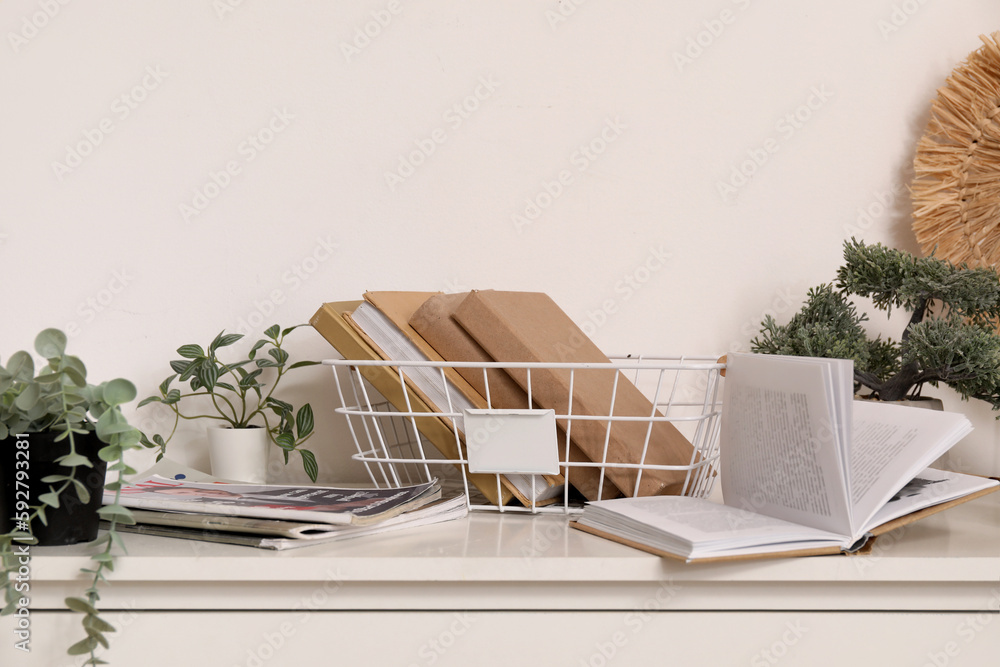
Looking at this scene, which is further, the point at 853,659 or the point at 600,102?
the point at 600,102

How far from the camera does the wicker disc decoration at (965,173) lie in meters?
0.91

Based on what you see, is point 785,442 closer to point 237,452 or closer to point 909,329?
point 909,329

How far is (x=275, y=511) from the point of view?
1.88 feet

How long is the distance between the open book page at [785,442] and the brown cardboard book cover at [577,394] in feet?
0.20

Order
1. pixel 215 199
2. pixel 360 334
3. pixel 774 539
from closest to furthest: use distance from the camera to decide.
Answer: pixel 774 539, pixel 360 334, pixel 215 199

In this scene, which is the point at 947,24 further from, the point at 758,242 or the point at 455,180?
the point at 455,180

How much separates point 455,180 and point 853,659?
2.27ft

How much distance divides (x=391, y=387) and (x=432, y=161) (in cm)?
37

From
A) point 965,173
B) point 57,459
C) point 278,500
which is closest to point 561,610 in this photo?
point 278,500

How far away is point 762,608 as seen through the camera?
20.9 inches

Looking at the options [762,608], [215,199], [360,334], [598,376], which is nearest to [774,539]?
[762,608]

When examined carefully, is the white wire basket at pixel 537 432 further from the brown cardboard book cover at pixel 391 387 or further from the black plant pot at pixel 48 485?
the black plant pot at pixel 48 485

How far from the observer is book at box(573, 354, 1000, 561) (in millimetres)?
518

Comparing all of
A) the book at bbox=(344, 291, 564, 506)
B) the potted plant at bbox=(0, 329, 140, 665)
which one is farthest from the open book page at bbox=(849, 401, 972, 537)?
the potted plant at bbox=(0, 329, 140, 665)
